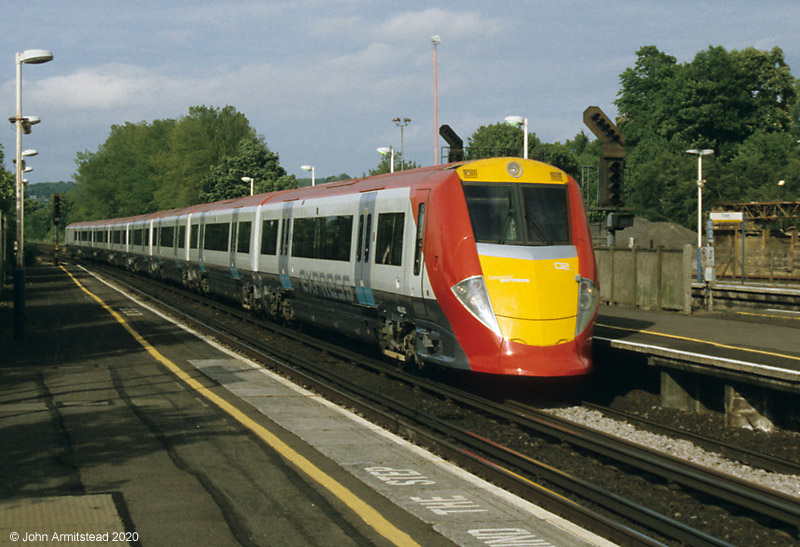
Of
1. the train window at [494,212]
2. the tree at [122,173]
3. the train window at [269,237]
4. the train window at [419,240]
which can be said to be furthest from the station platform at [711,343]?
the tree at [122,173]

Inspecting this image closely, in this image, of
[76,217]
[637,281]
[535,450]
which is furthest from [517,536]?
[76,217]

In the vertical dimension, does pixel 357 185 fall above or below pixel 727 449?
above

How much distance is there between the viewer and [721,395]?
13.0 meters

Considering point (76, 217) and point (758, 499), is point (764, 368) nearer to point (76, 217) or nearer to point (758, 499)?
point (758, 499)

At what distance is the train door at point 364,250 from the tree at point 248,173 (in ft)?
223

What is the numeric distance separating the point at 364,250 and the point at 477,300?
4.21m

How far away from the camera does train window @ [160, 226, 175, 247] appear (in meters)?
35.7

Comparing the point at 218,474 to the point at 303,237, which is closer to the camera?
the point at 218,474

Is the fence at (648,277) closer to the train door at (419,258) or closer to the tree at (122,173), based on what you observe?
the train door at (419,258)

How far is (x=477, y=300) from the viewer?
11820mm

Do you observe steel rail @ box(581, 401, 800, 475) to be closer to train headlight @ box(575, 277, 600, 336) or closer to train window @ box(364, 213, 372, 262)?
train headlight @ box(575, 277, 600, 336)

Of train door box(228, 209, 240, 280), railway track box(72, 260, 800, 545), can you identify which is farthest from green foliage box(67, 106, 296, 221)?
railway track box(72, 260, 800, 545)

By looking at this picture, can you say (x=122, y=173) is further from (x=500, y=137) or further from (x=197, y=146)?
(x=500, y=137)

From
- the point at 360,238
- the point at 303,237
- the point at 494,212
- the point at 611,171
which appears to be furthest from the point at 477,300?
the point at 611,171
